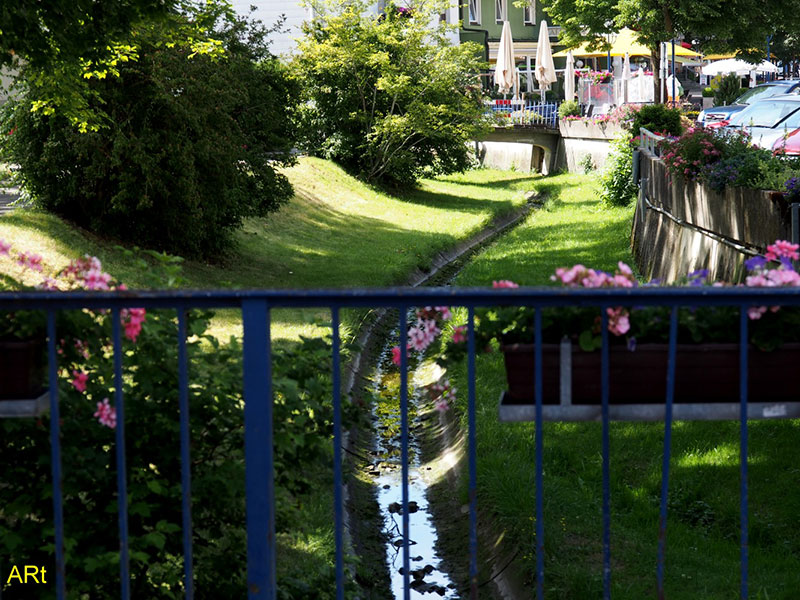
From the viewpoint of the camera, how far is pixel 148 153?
50.6 ft

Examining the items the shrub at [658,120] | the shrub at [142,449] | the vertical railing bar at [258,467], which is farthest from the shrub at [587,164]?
the vertical railing bar at [258,467]

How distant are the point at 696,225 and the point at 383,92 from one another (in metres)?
21.1

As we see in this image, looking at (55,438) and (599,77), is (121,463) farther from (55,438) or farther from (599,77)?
(599,77)

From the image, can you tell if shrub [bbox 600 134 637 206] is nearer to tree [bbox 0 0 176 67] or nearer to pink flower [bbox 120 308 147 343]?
tree [bbox 0 0 176 67]

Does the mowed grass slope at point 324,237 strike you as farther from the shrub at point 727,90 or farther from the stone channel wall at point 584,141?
the shrub at point 727,90

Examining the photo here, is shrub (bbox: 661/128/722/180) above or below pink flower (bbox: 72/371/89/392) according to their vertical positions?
above

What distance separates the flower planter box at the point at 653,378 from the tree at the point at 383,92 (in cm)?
2824

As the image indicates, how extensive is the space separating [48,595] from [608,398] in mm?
2324

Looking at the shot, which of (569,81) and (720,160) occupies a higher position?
(569,81)

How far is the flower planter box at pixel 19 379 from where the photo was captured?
3.58 meters

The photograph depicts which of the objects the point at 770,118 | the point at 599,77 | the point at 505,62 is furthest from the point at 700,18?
the point at 505,62

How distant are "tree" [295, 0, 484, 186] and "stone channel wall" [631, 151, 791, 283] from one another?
45.3 feet

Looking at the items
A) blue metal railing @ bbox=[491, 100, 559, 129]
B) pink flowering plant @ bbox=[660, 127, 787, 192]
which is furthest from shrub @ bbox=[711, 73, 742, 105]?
pink flowering plant @ bbox=[660, 127, 787, 192]

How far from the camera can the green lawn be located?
6.10 meters
